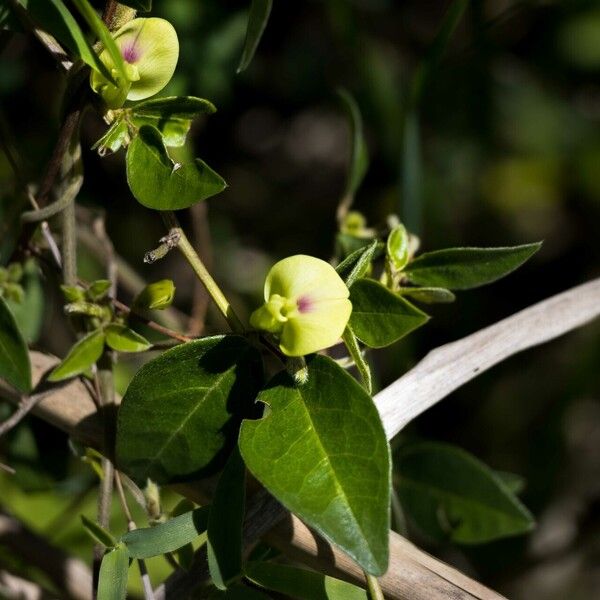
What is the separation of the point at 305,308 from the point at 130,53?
18 cm

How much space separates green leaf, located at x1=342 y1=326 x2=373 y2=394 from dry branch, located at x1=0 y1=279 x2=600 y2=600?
0.08 meters

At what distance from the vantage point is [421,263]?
2.08 ft

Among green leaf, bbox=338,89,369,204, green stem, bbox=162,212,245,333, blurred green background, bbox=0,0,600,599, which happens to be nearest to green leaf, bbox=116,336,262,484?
green stem, bbox=162,212,245,333

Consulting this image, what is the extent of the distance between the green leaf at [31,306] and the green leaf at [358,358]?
0.36m

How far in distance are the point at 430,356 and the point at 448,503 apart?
9.1 inches

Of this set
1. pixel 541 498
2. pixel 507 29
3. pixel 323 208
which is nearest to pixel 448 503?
pixel 541 498

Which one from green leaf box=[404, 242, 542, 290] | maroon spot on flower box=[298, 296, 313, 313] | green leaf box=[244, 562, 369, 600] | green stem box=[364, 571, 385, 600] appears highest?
maroon spot on flower box=[298, 296, 313, 313]

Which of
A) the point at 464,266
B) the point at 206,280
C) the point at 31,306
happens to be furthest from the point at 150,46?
the point at 31,306

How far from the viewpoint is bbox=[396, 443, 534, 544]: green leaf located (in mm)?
806

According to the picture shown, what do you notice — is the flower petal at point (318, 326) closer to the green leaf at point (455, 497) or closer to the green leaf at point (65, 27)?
the green leaf at point (65, 27)

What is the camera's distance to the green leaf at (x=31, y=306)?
807mm

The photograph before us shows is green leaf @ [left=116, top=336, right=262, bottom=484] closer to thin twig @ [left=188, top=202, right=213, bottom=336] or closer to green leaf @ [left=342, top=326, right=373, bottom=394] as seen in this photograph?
green leaf @ [left=342, top=326, right=373, bottom=394]

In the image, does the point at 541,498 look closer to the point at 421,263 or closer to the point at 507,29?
the point at 507,29

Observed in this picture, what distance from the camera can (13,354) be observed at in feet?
1.91
